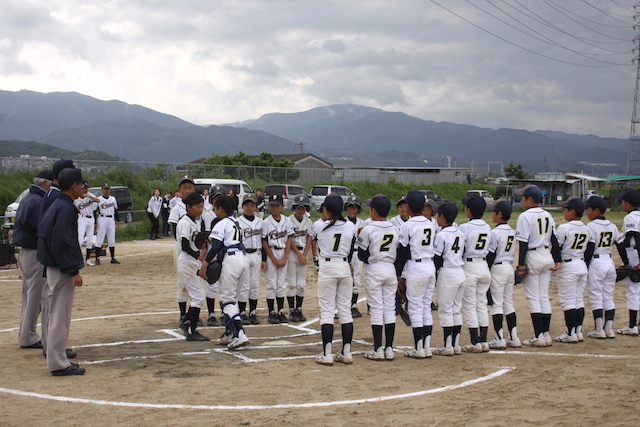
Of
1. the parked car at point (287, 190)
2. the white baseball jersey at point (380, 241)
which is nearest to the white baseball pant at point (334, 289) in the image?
the white baseball jersey at point (380, 241)

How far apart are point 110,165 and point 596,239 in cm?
2720

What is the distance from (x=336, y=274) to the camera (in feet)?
22.4

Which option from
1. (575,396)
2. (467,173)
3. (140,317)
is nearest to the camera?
(575,396)

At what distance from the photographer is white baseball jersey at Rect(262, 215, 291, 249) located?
898cm

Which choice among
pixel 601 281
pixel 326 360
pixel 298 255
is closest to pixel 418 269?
pixel 326 360

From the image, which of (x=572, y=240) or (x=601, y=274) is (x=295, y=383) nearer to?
(x=572, y=240)

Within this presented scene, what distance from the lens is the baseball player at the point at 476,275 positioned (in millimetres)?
7422

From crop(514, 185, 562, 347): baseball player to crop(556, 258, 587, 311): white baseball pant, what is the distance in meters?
0.32

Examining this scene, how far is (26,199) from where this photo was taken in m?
7.14

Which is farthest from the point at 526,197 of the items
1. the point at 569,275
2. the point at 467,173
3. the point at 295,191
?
the point at 467,173

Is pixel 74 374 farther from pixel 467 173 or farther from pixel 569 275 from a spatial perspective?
pixel 467 173

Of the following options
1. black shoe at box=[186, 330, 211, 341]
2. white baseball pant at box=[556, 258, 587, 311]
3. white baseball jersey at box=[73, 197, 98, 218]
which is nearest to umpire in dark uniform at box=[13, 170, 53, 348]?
black shoe at box=[186, 330, 211, 341]

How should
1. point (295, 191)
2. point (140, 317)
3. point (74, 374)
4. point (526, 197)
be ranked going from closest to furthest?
point (74, 374) → point (526, 197) → point (140, 317) → point (295, 191)

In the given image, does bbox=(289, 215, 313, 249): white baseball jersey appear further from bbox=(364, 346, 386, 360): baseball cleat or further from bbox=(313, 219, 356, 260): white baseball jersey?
bbox=(364, 346, 386, 360): baseball cleat
